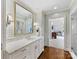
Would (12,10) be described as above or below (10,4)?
below

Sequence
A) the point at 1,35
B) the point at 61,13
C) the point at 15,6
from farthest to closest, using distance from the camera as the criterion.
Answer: the point at 61,13, the point at 15,6, the point at 1,35

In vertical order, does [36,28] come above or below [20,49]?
above

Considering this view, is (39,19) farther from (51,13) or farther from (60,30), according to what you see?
(60,30)

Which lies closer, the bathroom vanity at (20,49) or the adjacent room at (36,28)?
the bathroom vanity at (20,49)

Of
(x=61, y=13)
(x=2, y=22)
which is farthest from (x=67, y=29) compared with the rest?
(x=2, y=22)

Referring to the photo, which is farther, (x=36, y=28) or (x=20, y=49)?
(x=36, y=28)

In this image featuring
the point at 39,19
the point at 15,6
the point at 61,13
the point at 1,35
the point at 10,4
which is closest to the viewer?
the point at 1,35

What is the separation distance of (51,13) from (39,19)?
1.36 m

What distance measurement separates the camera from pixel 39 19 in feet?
16.3

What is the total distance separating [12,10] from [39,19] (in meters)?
2.60

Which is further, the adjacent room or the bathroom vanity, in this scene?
the adjacent room

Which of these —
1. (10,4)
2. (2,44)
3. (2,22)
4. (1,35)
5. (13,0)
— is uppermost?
(13,0)

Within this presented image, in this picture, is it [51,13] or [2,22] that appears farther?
[51,13]

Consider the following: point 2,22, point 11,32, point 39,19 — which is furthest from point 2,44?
point 39,19
